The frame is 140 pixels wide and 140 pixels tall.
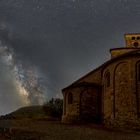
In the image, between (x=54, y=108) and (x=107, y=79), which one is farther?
(x=54, y=108)

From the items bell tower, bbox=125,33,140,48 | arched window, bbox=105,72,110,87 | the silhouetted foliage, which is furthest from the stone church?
bell tower, bbox=125,33,140,48

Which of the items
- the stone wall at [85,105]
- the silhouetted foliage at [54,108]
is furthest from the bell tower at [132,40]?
the stone wall at [85,105]

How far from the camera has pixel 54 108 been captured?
52.6m

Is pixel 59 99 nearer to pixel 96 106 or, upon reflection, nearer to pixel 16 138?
pixel 96 106

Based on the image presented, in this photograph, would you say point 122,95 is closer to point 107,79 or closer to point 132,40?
point 107,79

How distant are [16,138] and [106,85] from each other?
1634 centimetres

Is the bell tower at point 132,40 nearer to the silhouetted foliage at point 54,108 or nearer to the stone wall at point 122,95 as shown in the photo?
the silhouetted foliage at point 54,108

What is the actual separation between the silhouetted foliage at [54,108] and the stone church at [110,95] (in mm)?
12284

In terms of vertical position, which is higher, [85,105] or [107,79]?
[107,79]

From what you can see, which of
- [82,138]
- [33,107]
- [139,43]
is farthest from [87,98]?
[33,107]

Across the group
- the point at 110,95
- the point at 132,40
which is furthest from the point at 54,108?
the point at 110,95

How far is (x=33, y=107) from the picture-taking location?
246 feet

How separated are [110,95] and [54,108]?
21851 mm

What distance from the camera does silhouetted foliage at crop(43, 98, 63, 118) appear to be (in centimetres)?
5081
